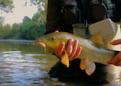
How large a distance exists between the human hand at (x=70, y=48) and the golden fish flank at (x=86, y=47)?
0.02m

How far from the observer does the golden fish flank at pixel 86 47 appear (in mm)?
2305

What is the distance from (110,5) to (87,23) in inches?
8.1

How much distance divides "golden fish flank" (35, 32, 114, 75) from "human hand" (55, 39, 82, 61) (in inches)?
0.7

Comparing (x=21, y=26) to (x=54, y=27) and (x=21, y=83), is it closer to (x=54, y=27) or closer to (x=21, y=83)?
(x=21, y=83)

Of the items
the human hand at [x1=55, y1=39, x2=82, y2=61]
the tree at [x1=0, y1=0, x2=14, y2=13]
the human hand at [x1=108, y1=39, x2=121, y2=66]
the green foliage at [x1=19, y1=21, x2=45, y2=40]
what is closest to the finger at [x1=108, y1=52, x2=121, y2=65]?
the human hand at [x1=108, y1=39, x2=121, y2=66]

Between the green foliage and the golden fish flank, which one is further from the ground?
the golden fish flank

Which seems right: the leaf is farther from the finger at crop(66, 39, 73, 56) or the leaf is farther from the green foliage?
the green foliage

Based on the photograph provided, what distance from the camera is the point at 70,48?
2416 millimetres

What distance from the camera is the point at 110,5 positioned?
373 centimetres

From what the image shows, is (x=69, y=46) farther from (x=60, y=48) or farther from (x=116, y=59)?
(x=116, y=59)

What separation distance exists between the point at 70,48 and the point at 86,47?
114 mm

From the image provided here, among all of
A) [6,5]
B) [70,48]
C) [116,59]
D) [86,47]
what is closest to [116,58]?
[116,59]

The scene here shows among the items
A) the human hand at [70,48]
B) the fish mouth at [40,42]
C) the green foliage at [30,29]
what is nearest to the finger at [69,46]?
the human hand at [70,48]

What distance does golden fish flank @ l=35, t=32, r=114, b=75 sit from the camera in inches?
90.7
